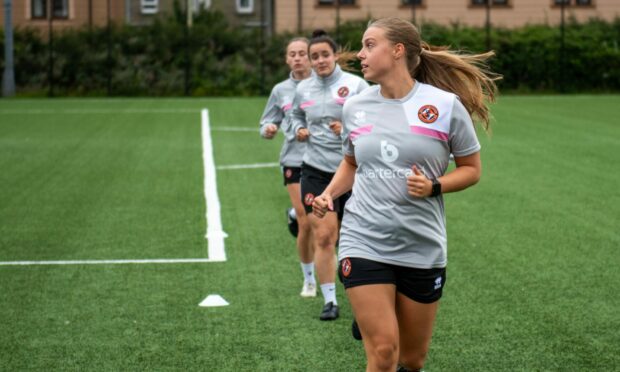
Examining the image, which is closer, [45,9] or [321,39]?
[321,39]

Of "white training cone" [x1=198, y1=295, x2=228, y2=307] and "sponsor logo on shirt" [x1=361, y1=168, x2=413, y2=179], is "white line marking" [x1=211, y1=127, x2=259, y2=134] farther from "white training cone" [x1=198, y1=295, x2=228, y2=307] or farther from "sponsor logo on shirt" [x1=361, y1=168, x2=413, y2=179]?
"sponsor logo on shirt" [x1=361, y1=168, x2=413, y2=179]

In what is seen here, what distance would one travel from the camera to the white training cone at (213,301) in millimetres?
9094

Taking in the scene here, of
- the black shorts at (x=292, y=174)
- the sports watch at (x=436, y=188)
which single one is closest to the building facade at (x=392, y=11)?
the black shorts at (x=292, y=174)

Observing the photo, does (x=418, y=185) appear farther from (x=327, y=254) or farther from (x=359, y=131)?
(x=327, y=254)

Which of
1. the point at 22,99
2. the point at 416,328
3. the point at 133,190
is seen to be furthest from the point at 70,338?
the point at 22,99

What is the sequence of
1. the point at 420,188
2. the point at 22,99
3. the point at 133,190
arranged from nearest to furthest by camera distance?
the point at 420,188
the point at 133,190
the point at 22,99

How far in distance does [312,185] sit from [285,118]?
119cm

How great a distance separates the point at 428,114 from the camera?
5691 millimetres

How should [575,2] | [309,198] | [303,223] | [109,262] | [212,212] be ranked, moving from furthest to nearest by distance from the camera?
[575,2] → [212,212] → [109,262] → [303,223] → [309,198]

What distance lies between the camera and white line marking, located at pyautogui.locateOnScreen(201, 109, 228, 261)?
1159cm

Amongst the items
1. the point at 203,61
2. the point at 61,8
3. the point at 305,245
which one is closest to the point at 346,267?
the point at 305,245

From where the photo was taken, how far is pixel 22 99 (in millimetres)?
39375

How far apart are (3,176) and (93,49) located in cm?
2537

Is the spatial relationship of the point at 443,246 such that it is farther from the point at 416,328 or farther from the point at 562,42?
the point at 562,42
